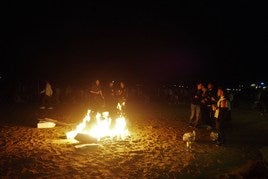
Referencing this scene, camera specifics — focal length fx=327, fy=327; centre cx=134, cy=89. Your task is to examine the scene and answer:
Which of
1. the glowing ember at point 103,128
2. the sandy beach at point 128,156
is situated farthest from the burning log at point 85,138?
the glowing ember at point 103,128

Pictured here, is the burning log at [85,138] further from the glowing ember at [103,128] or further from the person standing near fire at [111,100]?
the person standing near fire at [111,100]

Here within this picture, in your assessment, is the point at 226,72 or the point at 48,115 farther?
the point at 226,72

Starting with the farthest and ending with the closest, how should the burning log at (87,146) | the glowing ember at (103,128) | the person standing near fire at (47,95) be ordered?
the person standing near fire at (47,95) < the glowing ember at (103,128) < the burning log at (87,146)

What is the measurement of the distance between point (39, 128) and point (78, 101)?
13053 millimetres

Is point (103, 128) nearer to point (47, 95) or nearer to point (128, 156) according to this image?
point (128, 156)

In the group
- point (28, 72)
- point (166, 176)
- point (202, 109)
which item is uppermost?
point (28, 72)

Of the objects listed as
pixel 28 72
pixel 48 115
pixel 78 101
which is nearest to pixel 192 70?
pixel 28 72

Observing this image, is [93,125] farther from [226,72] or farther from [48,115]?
[226,72]

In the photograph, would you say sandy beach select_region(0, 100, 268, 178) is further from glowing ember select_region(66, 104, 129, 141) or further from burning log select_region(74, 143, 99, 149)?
glowing ember select_region(66, 104, 129, 141)

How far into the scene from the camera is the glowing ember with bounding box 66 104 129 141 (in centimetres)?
1190

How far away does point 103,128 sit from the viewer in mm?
12352

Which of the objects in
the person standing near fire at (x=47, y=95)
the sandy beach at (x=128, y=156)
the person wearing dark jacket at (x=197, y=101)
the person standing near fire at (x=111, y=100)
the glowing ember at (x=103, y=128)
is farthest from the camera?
the person standing near fire at (x=47, y=95)

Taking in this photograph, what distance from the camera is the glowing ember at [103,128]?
11898mm

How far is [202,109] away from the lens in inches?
585
